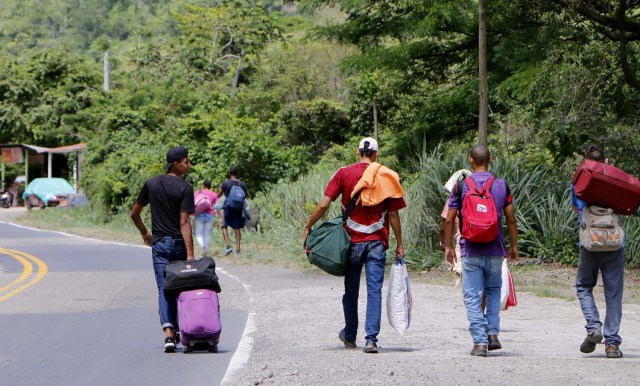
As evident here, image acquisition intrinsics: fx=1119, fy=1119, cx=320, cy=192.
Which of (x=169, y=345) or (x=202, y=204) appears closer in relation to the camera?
(x=169, y=345)

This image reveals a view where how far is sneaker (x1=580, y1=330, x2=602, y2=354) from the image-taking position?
9.51 metres

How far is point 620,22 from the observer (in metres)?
18.3

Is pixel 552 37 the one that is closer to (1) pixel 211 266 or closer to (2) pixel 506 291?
(2) pixel 506 291

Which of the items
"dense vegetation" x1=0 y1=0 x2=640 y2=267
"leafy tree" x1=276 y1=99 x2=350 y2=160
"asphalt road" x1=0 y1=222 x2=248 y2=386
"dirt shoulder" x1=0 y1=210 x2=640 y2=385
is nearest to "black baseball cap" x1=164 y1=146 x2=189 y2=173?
"asphalt road" x1=0 y1=222 x2=248 y2=386

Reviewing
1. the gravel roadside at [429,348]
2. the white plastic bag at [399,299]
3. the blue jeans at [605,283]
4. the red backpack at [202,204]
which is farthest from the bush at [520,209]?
the white plastic bag at [399,299]

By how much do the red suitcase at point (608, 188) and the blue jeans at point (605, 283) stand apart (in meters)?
0.44

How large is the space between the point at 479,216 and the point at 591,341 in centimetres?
144

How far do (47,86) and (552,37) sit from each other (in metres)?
51.1

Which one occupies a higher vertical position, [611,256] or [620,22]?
[620,22]

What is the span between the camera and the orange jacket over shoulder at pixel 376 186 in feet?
32.4

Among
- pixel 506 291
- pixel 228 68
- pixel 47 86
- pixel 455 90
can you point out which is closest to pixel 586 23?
pixel 455 90

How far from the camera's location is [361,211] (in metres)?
10.0

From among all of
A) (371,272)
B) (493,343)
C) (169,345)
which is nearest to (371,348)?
(371,272)

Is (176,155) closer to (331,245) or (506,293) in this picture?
(331,245)
